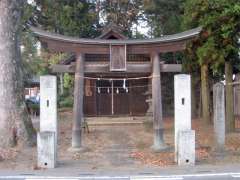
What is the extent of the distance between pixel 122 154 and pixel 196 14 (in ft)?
31.3

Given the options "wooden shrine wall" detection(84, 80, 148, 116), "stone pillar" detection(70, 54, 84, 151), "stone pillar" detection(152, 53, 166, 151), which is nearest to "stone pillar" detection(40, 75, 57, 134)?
"stone pillar" detection(70, 54, 84, 151)

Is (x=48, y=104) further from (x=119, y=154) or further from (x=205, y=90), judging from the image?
(x=205, y=90)

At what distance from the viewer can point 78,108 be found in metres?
17.2

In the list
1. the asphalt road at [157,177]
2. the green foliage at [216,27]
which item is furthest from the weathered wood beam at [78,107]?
the green foliage at [216,27]

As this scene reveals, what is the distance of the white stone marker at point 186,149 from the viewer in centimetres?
1367

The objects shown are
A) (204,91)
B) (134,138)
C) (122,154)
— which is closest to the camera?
(122,154)

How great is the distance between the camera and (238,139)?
1928 cm

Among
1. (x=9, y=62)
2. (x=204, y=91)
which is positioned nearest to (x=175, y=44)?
(x=9, y=62)

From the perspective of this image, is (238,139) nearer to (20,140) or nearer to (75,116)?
(75,116)

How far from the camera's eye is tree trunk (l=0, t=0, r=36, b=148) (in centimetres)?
1725

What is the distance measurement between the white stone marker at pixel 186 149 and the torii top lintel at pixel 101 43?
15.4 feet

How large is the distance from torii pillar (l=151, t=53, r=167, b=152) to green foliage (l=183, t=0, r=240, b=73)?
16.5 ft

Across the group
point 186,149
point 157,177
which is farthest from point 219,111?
point 157,177

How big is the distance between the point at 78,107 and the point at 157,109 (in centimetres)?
290
